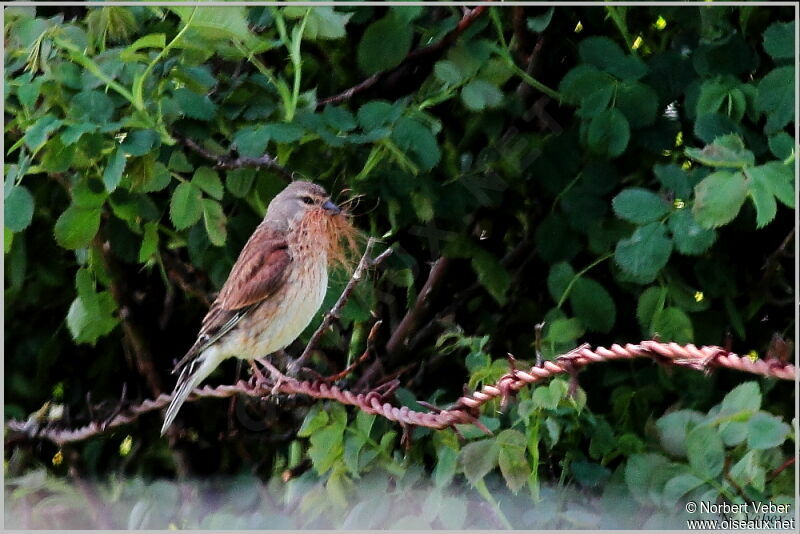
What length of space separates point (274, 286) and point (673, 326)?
0.61 m

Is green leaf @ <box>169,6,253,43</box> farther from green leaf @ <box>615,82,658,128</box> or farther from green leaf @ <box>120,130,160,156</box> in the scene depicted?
green leaf @ <box>615,82,658,128</box>

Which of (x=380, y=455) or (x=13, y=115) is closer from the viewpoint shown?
(x=380, y=455)

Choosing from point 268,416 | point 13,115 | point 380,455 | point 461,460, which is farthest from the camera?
point 268,416

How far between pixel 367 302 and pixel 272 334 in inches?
6.1

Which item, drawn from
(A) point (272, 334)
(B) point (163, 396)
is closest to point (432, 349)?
(A) point (272, 334)

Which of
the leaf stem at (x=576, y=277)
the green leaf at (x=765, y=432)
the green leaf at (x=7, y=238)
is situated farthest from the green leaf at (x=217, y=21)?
the green leaf at (x=765, y=432)

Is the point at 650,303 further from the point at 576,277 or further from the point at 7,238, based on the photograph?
the point at 7,238

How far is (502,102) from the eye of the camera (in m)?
1.66

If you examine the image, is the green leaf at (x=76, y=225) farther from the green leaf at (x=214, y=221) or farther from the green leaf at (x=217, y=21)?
the green leaf at (x=217, y=21)

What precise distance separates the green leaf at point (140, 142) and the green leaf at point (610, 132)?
2.11 feet

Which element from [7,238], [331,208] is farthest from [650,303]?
Answer: [7,238]

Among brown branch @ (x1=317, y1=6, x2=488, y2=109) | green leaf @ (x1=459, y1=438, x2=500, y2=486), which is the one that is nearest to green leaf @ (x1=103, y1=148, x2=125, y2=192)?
brown branch @ (x1=317, y1=6, x2=488, y2=109)

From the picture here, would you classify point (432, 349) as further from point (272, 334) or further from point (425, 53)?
A: point (425, 53)

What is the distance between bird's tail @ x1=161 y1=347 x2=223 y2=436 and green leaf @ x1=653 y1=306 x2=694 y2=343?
2.21 feet
